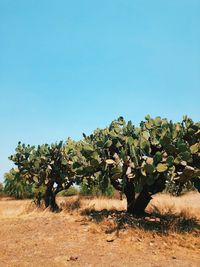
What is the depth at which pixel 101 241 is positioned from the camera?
7992 mm

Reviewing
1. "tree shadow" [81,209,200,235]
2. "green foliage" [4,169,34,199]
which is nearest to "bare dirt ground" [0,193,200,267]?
"tree shadow" [81,209,200,235]

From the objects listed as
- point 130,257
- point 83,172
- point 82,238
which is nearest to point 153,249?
point 130,257

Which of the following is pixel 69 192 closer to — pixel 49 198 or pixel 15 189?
pixel 15 189

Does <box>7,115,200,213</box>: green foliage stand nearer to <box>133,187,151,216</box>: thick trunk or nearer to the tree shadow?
<box>133,187,151,216</box>: thick trunk

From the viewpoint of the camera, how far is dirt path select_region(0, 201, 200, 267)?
267 inches

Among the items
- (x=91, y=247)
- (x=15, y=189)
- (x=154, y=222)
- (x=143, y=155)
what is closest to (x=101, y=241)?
(x=91, y=247)

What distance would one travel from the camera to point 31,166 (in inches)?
597

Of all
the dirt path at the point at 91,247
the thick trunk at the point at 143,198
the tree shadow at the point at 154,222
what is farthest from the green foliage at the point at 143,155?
the dirt path at the point at 91,247

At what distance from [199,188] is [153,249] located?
9.61 feet

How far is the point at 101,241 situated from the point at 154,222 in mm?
1956

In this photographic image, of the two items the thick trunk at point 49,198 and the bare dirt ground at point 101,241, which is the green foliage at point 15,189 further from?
the bare dirt ground at point 101,241

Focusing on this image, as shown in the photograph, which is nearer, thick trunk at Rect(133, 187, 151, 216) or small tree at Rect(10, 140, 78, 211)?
thick trunk at Rect(133, 187, 151, 216)

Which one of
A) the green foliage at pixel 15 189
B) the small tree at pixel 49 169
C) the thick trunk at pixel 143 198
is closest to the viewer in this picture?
the thick trunk at pixel 143 198

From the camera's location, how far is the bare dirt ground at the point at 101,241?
686cm
